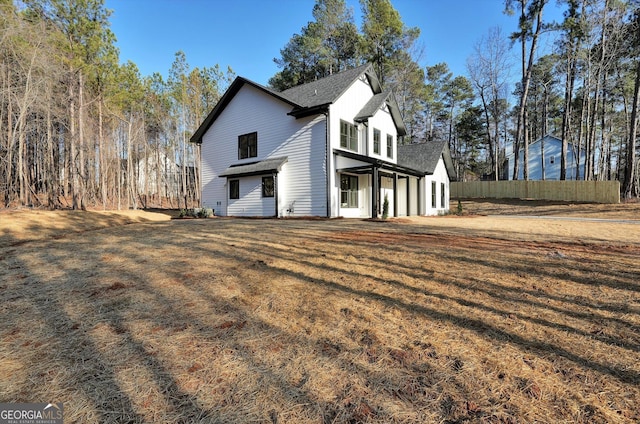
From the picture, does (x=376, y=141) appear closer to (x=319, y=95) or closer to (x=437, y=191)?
(x=319, y=95)

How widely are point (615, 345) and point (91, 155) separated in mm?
27090

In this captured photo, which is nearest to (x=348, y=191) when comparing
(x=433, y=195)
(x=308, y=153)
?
(x=308, y=153)

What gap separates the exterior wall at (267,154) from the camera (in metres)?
13.8

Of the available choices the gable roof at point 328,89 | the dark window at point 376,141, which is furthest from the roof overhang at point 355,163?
the dark window at point 376,141

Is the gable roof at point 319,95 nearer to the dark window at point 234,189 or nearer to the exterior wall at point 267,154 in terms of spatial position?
the exterior wall at point 267,154

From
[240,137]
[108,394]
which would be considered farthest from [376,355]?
[240,137]

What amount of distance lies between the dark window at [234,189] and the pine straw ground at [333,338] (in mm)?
11874

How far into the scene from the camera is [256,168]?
48.6 feet

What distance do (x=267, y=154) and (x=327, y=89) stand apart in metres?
4.45

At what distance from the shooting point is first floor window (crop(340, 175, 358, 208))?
14180 millimetres

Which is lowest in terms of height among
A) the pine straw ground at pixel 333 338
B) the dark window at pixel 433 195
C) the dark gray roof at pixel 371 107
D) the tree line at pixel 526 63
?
the pine straw ground at pixel 333 338

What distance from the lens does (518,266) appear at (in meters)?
3.85

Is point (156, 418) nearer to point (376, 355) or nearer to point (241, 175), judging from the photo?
point (376, 355)

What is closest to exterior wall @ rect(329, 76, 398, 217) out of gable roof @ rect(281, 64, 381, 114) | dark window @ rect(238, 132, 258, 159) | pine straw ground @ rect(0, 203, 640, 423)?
gable roof @ rect(281, 64, 381, 114)
